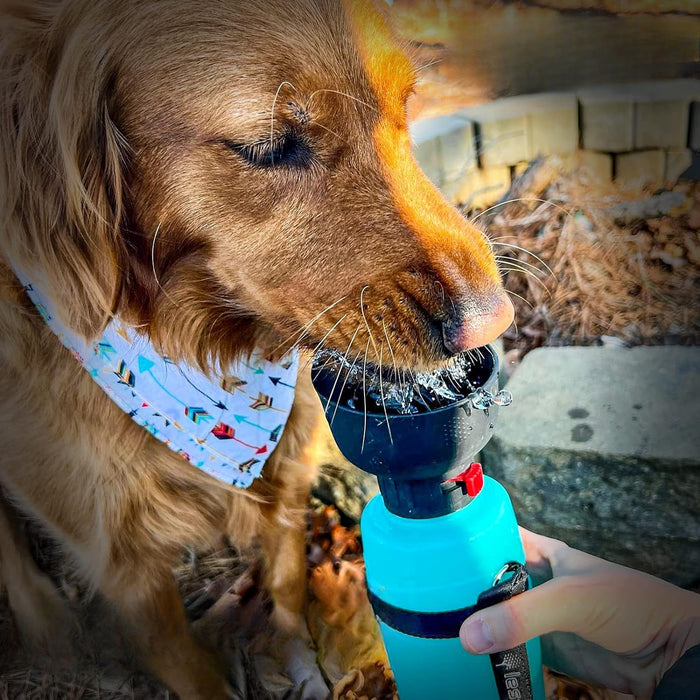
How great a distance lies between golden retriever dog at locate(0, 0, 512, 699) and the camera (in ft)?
2.50

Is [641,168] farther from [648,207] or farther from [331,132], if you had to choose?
[331,132]

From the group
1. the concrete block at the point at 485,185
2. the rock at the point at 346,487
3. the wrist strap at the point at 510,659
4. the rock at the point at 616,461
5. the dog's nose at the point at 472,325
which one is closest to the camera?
the dog's nose at the point at 472,325

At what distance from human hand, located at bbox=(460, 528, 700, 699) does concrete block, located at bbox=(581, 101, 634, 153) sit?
1354mm

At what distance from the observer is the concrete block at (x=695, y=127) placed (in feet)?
5.85

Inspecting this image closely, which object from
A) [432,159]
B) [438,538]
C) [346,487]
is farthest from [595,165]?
[438,538]

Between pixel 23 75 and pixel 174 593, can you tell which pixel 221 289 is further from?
pixel 174 593

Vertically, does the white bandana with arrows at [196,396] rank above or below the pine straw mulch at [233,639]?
above

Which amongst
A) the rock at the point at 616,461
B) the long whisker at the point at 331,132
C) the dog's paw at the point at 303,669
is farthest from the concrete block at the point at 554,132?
the dog's paw at the point at 303,669

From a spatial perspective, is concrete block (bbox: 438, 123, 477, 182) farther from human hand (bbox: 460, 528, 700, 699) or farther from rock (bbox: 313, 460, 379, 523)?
human hand (bbox: 460, 528, 700, 699)

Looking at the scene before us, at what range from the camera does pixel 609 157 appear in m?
2.07

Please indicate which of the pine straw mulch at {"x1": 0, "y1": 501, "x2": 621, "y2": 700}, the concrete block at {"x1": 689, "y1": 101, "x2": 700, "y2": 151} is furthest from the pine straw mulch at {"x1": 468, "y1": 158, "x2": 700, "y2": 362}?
the pine straw mulch at {"x1": 0, "y1": 501, "x2": 621, "y2": 700}

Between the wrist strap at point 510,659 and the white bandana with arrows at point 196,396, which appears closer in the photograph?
the wrist strap at point 510,659

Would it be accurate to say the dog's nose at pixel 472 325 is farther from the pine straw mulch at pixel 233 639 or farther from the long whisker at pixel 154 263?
the pine straw mulch at pixel 233 639

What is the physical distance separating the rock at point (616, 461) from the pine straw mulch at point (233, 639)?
0.46m
